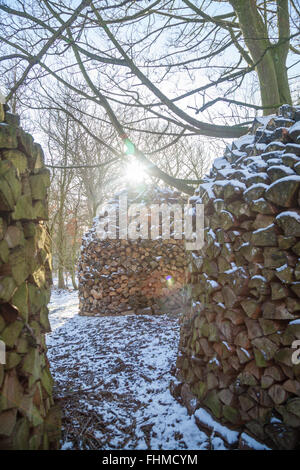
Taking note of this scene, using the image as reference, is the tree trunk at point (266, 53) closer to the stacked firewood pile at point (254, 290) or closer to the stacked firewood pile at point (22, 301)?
the stacked firewood pile at point (254, 290)

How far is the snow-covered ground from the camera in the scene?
1.93m

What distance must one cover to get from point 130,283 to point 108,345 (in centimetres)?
209

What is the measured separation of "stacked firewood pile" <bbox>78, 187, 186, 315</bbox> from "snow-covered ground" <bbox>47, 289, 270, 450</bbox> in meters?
1.24

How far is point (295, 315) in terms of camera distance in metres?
1.69

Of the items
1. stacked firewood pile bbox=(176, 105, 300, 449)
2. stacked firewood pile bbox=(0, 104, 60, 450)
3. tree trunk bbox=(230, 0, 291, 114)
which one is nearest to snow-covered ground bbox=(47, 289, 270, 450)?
stacked firewood pile bbox=(176, 105, 300, 449)

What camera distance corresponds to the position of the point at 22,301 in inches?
63.4

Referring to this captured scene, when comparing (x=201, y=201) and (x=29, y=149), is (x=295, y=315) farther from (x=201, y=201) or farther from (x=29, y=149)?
(x=29, y=149)

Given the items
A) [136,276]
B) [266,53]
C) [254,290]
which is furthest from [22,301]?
[136,276]

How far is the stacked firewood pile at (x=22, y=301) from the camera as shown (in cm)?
144

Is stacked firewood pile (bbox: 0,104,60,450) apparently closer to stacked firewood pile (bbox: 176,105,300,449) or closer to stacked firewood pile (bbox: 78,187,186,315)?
stacked firewood pile (bbox: 176,105,300,449)

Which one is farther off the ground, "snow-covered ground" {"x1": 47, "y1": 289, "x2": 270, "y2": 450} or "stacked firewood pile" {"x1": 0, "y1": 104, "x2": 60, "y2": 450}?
"stacked firewood pile" {"x1": 0, "y1": 104, "x2": 60, "y2": 450}

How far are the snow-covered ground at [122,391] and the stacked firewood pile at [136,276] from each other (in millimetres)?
1243

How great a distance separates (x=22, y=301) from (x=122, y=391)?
1.62 m
